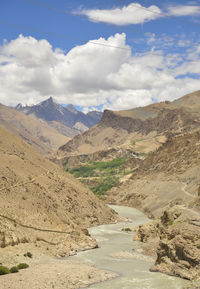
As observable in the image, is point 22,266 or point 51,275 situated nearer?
point 51,275

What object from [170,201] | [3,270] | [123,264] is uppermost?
[170,201]

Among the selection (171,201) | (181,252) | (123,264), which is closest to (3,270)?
(123,264)

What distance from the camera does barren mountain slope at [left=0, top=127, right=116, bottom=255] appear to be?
60.6m

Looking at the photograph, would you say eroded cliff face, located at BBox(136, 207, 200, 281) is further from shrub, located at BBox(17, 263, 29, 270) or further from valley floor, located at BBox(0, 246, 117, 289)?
shrub, located at BBox(17, 263, 29, 270)

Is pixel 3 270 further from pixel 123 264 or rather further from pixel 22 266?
pixel 123 264

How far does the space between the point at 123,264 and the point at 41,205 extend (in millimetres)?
27049

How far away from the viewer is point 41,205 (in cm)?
7488

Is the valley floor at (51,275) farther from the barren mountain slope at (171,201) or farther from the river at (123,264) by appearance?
the barren mountain slope at (171,201)

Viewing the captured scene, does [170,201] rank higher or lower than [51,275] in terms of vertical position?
higher

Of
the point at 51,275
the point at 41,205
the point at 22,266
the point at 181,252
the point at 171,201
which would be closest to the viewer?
the point at 51,275

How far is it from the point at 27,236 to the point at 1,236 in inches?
232

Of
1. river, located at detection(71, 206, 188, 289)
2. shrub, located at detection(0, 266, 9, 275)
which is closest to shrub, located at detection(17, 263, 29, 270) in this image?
shrub, located at detection(0, 266, 9, 275)

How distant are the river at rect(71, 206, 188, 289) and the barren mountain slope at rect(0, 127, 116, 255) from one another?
12.9 ft

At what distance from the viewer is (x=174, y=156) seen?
554ft
